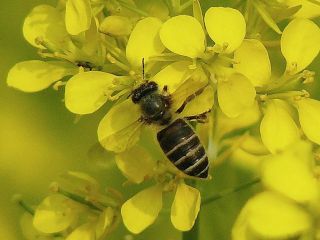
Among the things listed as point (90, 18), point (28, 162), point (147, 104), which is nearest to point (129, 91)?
point (147, 104)

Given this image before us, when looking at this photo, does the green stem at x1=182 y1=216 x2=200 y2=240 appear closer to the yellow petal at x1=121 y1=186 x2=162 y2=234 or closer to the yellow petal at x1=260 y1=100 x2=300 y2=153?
the yellow petal at x1=121 y1=186 x2=162 y2=234

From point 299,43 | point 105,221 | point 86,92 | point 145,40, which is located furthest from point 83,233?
point 299,43

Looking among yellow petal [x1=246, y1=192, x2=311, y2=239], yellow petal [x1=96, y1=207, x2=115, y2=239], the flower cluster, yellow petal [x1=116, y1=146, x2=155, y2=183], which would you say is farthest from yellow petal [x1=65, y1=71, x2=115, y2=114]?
yellow petal [x1=246, y1=192, x2=311, y2=239]

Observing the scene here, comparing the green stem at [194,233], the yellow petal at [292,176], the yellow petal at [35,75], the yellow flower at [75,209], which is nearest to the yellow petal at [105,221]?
the yellow flower at [75,209]

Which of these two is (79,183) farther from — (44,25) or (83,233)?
(44,25)

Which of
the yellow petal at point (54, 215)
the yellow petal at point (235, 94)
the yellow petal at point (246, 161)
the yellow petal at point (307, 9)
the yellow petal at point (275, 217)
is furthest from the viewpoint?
the yellow petal at point (246, 161)

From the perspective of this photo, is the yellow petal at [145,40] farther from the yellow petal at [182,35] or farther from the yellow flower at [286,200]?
the yellow flower at [286,200]

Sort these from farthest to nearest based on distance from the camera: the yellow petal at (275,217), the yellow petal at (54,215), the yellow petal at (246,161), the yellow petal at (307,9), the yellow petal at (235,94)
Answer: the yellow petal at (246,161), the yellow petal at (54,215), the yellow petal at (307,9), the yellow petal at (235,94), the yellow petal at (275,217)
